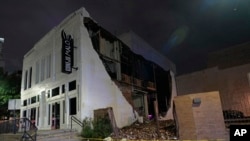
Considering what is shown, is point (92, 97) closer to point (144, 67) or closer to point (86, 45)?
point (86, 45)

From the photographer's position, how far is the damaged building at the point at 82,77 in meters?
17.3

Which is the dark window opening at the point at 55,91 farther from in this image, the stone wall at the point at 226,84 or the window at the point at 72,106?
the stone wall at the point at 226,84

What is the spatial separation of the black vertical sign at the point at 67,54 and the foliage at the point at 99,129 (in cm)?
459

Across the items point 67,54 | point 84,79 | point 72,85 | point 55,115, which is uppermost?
point 67,54

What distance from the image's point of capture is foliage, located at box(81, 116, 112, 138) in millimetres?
13586

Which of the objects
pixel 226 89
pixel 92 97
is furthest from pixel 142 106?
pixel 226 89

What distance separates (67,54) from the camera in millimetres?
17391

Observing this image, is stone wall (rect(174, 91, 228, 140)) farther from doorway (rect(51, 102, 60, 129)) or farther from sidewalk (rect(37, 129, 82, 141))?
doorway (rect(51, 102, 60, 129))

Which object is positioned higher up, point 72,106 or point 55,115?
point 72,106

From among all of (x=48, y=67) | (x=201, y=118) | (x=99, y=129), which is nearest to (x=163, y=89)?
(x=48, y=67)

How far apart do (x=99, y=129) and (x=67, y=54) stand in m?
6.80

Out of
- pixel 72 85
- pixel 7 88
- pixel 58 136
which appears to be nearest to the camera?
pixel 58 136

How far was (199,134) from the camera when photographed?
1132 centimetres

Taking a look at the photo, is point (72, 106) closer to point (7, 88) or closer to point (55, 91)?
point (55, 91)
